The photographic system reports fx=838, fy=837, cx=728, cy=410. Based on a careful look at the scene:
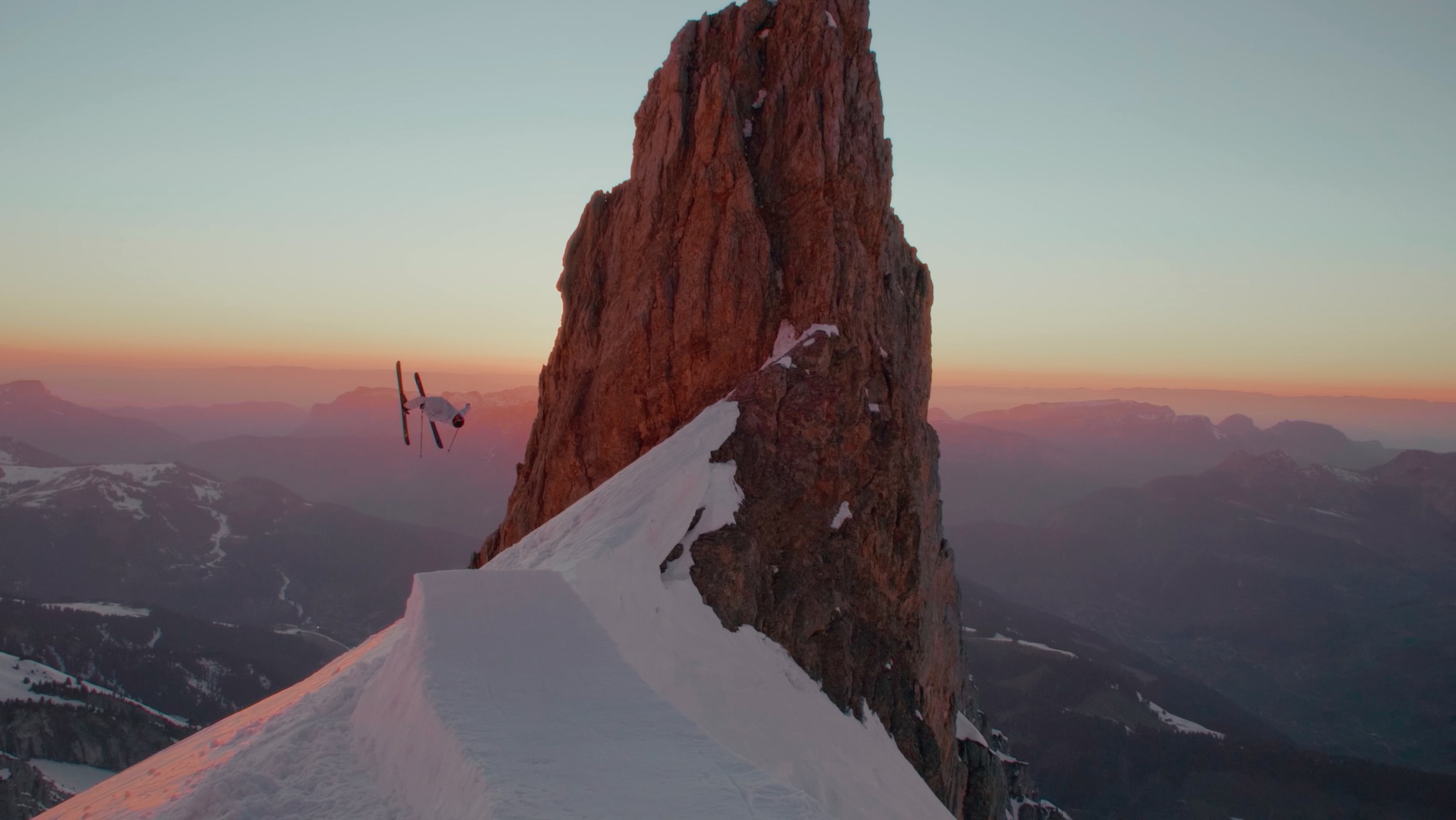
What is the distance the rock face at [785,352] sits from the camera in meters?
24.6

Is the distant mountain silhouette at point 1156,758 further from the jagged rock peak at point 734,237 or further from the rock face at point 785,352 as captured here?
the jagged rock peak at point 734,237

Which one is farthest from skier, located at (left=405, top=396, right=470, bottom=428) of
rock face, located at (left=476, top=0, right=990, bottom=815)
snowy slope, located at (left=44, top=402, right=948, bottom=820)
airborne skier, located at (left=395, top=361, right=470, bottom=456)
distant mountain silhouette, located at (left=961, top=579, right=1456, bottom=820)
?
distant mountain silhouette, located at (left=961, top=579, right=1456, bottom=820)

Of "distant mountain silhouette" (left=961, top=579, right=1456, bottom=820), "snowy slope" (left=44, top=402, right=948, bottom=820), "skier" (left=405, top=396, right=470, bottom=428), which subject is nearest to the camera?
"snowy slope" (left=44, top=402, right=948, bottom=820)

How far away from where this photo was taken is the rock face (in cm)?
2462

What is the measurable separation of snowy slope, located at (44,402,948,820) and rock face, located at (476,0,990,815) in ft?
6.29

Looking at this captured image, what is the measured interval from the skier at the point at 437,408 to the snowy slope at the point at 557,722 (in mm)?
8886

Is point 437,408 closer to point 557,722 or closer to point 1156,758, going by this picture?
point 557,722

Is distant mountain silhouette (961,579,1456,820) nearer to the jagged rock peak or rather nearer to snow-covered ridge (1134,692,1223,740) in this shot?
snow-covered ridge (1134,692,1223,740)

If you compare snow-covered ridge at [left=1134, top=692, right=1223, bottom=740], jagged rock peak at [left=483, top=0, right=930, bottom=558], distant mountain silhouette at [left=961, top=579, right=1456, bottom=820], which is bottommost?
snow-covered ridge at [left=1134, top=692, right=1223, bottom=740]

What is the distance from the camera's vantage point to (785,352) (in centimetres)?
2775

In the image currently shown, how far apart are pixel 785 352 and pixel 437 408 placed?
1267cm

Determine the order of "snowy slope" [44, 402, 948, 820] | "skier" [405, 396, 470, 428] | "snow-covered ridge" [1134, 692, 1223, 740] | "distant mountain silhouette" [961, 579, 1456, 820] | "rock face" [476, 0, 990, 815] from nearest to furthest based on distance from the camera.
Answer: "snowy slope" [44, 402, 948, 820], "rock face" [476, 0, 990, 815], "skier" [405, 396, 470, 428], "distant mountain silhouette" [961, 579, 1456, 820], "snow-covered ridge" [1134, 692, 1223, 740]

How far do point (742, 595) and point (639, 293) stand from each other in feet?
45.7

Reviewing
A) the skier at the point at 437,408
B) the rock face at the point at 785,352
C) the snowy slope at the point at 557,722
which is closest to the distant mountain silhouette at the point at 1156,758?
the rock face at the point at 785,352
